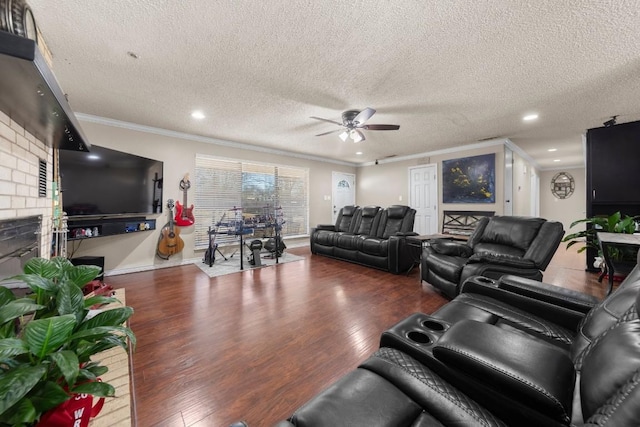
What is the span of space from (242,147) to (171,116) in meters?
1.79

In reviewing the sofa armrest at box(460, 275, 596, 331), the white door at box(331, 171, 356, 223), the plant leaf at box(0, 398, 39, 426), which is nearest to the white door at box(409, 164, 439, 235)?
the white door at box(331, 171, 356, 223)

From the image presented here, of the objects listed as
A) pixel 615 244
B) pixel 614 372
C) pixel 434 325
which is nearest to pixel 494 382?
pixel 614 372

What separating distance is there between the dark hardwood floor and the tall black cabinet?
3.80 ft

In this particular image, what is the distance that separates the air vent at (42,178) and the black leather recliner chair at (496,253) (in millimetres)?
3758

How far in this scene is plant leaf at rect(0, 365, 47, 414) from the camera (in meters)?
0.54

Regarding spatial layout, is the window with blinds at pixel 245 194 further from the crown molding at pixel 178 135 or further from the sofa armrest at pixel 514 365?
the sofa armrest at pixel 514 365

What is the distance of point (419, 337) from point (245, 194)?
498 cm

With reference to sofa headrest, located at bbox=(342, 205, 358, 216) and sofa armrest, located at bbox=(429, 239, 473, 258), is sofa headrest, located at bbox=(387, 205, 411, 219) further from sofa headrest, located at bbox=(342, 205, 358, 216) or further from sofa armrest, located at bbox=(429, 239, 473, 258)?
sofa armrest, located at bbox=(429, 239, 473, 258)

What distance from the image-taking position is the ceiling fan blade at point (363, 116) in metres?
3.08

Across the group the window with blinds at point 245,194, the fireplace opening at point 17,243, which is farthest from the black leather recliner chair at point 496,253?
the window with blinds at point 245,194

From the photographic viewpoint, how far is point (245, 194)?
5.58m

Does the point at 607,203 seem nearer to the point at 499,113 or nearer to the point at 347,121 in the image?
the point at 499,113

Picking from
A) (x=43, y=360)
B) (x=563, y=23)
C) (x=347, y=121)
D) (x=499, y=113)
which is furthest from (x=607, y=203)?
(x=43, y=360)

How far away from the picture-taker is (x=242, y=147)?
5445mm
